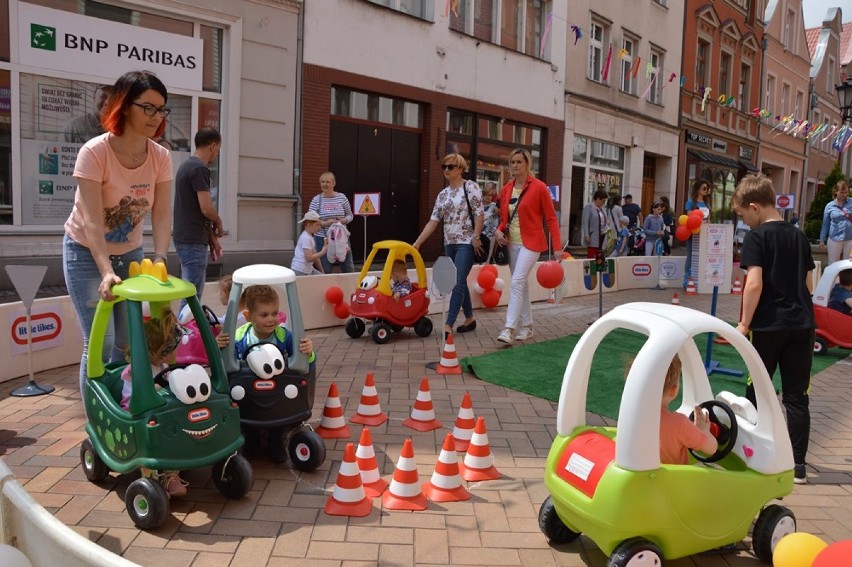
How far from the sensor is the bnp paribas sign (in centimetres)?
920

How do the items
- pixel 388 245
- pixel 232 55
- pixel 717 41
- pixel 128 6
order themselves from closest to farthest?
pixel 388 245 < pixel 128 6 < pixel 232 55 < pixel 717 41

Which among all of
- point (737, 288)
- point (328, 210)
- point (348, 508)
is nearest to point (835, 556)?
point (348, 508)

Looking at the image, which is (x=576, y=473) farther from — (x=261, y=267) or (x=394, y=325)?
(x=394, y=325)

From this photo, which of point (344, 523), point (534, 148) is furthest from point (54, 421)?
point (534, 148)

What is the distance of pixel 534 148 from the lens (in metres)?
18.1

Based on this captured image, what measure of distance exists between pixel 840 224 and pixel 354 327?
7446 mm

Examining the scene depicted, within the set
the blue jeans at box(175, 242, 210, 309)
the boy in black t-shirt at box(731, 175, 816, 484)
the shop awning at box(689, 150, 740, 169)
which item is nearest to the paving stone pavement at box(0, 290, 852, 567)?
the boy in black t-shirt at box(731, 175, 816, 484)

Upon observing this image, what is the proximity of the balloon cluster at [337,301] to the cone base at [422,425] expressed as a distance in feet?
12.1

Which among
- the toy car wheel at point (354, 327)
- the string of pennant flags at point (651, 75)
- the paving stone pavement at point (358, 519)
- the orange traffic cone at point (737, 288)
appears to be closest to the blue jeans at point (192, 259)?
the paving stone pavement at point (358, 519)

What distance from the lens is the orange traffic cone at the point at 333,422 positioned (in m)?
4.38

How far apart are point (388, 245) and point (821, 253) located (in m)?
12.6

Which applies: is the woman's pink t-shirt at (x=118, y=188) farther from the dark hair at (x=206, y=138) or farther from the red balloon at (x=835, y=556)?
the red balloon at (x=835, y=556)

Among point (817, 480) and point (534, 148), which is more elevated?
point (534, 148)

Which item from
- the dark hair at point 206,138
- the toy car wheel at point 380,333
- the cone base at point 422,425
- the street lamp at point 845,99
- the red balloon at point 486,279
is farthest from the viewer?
the street lamp at point 845,99
